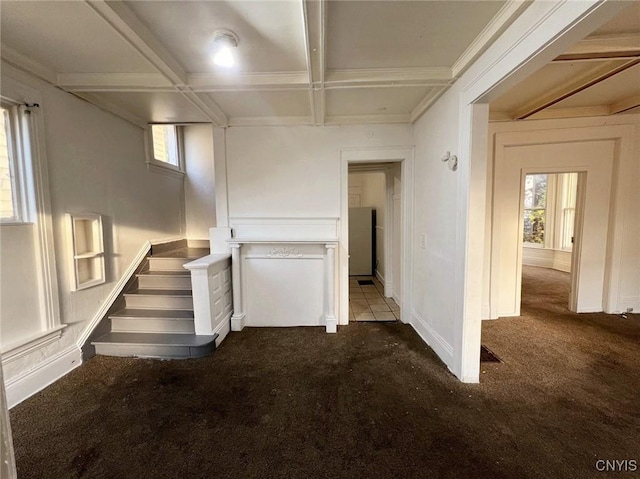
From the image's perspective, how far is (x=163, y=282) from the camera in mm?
3115

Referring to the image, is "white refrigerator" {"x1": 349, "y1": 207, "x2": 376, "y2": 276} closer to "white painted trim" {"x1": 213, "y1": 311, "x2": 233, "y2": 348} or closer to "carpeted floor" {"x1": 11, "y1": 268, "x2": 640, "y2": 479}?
"carpeted floor" {"x1": 11, "y1": 268, "x2": 640, "y2": 479}

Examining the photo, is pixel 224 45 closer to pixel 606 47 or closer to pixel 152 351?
pixel 606 47

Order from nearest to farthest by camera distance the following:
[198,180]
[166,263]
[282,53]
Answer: [282,53] < [166,263] < [198,180]

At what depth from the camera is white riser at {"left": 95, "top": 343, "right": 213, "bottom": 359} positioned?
2.51 meters

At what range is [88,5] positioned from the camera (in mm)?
1409

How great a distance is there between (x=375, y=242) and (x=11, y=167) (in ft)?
16.7

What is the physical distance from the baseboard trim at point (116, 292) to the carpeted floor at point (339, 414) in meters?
0.26

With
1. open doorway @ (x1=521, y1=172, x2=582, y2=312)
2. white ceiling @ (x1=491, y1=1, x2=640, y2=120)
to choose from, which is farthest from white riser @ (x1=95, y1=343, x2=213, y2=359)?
open doorway @ (x1=521, y1=172, x2=582, y2=312)

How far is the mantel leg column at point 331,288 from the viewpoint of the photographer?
2973 millimetres

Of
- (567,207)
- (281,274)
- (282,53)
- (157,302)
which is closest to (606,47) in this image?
(282,53)

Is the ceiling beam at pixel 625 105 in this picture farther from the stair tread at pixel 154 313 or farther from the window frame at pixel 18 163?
the window frame at pixel 18 163

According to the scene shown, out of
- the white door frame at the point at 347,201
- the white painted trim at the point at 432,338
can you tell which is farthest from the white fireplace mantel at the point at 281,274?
the white painted trim at the point at 432,338

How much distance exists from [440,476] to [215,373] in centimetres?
177

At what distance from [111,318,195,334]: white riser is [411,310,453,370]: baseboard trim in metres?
2.42
